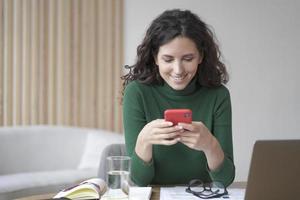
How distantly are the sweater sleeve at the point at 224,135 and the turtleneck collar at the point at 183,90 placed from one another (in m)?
0.11

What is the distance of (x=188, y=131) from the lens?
1484 millimetres

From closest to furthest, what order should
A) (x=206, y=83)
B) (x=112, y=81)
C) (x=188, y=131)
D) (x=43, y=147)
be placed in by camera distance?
(x=188, y=131) < (x=206, y=83) < (x=43, y=147) < (x=112, y=81)

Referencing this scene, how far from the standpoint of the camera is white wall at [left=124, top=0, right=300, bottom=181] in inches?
160

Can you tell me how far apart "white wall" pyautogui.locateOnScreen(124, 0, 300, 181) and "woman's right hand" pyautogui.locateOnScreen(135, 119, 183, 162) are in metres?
2.53

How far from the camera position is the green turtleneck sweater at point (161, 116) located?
175cm

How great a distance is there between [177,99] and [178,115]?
0.40m

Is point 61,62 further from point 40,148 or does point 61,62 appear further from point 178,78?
point 178,78

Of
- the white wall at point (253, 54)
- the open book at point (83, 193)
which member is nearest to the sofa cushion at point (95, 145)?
the white wall at point (253, 54)

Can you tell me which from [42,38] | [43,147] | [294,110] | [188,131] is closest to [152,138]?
[188,131]

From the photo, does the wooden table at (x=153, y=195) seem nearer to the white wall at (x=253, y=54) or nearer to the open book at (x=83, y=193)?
the open book at (x=83, y=193)

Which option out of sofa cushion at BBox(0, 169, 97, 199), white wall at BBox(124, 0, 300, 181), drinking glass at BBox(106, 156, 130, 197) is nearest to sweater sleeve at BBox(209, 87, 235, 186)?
drinking glass at BBox(106, 156, 130, 197)

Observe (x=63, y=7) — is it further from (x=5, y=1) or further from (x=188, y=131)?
(x=188, y=131)

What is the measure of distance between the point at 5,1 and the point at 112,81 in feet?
3.75

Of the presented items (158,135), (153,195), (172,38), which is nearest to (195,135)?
(158,135)
